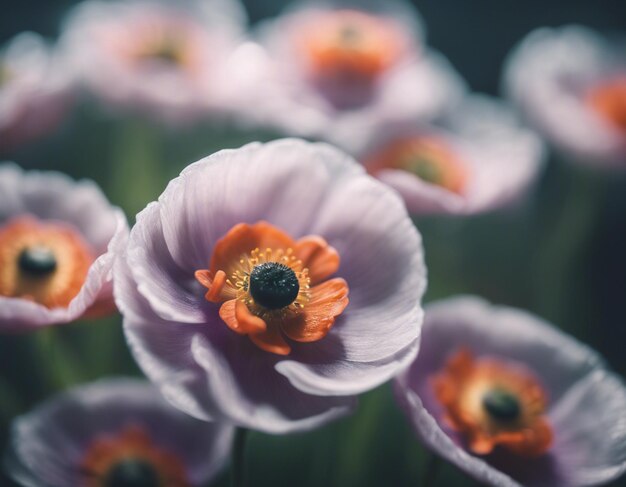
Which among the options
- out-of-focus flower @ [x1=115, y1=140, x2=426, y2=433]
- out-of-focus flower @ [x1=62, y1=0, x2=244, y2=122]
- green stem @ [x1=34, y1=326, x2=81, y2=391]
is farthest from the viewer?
out-of-focus flower @ [x1=62, y1=0, x2=244, y2=122]

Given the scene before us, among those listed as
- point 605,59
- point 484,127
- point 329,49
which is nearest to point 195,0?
point 329,49

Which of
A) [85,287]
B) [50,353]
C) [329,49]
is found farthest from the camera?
[329,49]

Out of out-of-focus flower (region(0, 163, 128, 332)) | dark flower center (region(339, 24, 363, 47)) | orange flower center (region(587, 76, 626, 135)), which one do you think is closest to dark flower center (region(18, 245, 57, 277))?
out-of-focus flower (region(0, 163, 128, 332))

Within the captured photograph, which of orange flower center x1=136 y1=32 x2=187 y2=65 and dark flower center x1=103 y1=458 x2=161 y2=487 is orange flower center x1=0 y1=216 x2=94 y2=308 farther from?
orange flower center x1=136 y1=32 x2=187 y2=65

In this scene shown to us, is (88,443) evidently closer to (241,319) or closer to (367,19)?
(241,319)

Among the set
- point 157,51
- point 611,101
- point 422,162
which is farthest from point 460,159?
point 157,51

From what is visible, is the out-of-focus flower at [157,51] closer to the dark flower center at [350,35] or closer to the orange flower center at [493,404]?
the dark flower center at [350,35]

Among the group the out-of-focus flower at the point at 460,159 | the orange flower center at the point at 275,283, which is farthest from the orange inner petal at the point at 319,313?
the out-of-focus flower at the point at 460,159
